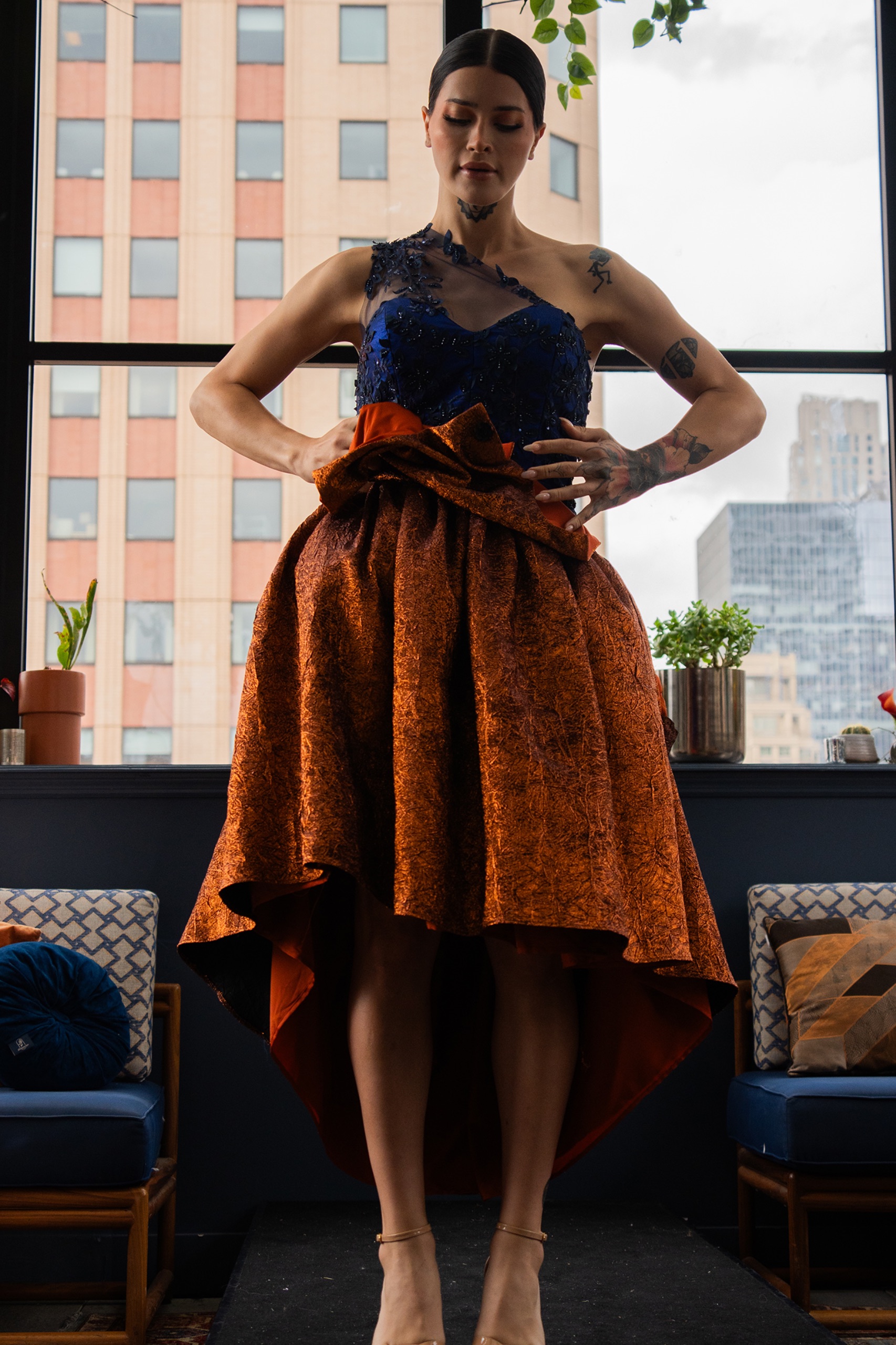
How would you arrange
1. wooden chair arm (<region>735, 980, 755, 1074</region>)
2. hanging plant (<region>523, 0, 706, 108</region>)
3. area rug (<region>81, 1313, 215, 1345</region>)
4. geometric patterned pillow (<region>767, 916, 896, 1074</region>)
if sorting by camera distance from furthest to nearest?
wooden chair arm (<region>735, 980, 755, 1074</region>)
geometric patterned pillow (<region>767, 916, 896, 1074</region>)
area rug (<region>81, 1313, 215, 1345</region>)
hanging plant (<region>523, 0, 706, 108</region>)

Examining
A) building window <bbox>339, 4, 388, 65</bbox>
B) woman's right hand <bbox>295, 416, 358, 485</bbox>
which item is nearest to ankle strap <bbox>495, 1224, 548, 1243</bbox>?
woman's right hand <bbox>295, 416, 358, 485</bbox>

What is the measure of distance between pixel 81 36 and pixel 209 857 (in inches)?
94.5

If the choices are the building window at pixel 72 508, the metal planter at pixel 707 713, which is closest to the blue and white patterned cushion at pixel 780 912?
the metal planter at pixel 707 713

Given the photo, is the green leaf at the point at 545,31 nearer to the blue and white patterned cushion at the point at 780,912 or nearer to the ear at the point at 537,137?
the ear at the point at 537,137

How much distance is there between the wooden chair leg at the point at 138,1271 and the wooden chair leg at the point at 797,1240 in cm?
119

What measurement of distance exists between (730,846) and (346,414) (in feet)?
5.05

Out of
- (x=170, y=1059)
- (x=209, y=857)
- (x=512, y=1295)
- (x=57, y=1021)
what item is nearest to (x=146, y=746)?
(x=209, y=857)

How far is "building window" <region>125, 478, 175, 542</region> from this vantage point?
3.13 metres

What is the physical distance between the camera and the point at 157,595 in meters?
3.10

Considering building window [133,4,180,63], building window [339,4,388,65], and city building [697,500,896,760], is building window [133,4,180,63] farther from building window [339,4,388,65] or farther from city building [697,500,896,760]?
city building [697,500,896,760]

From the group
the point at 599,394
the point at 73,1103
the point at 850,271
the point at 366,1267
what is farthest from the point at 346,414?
the point at 366,1267

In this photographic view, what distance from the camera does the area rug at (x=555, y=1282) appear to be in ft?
5.16

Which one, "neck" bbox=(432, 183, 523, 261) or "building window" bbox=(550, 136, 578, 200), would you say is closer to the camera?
"neck" bbox=(432, 183, 523, 261)

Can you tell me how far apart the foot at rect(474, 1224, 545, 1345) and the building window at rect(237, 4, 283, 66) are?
3.22m
